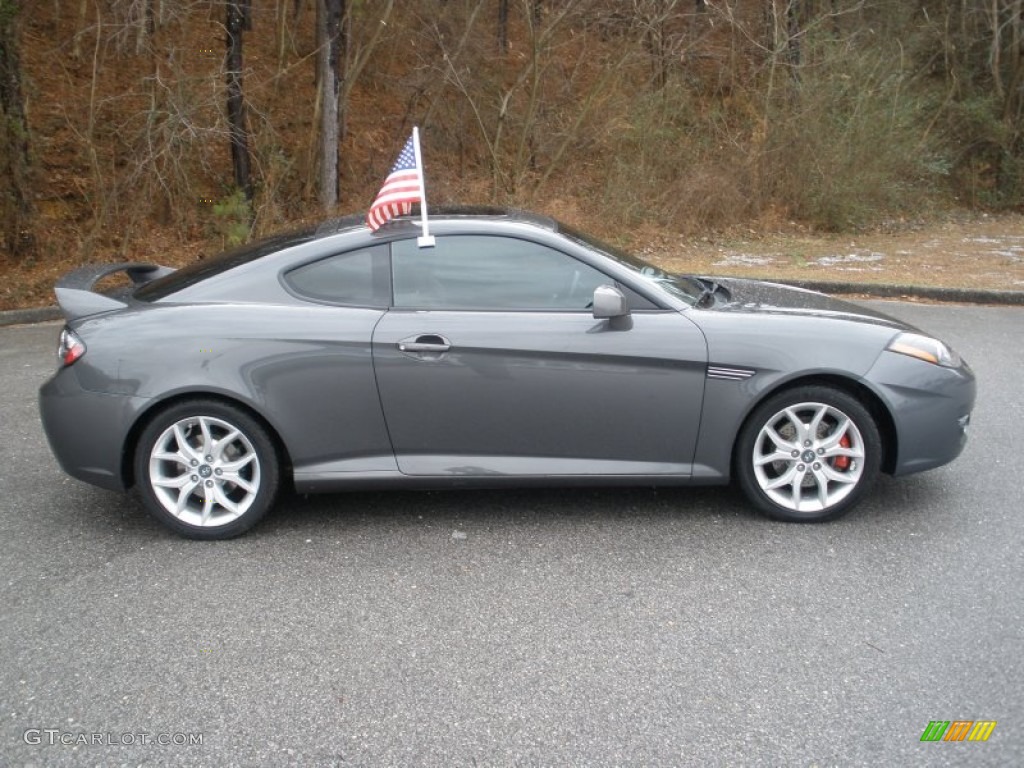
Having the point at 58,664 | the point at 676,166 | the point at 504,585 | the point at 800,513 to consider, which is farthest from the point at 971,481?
the point at 676,166

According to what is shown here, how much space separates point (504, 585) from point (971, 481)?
277cm

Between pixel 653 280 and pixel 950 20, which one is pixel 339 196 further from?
pixel 950 20

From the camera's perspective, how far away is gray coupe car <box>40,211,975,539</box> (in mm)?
4312

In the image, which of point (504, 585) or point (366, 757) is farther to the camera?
point (504, 585)

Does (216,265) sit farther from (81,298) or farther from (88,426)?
(88,426)

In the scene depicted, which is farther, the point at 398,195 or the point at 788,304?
the point at 788,304

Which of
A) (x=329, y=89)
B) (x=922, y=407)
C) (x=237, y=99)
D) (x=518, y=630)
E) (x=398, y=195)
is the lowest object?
(x=518, y=630)

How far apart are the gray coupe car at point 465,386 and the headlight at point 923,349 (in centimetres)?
2

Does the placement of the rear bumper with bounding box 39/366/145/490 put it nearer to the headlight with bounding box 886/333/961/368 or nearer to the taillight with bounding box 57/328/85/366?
the taillight with bounding box 57/328/85/366

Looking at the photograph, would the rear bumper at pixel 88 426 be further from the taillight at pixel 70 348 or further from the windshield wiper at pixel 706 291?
the windshield wiper at pixel 706 291

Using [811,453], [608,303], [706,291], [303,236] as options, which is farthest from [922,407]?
[303,236]

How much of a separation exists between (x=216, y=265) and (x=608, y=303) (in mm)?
1995

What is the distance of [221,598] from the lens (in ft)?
12.6

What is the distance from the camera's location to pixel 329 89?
14.4 meters
